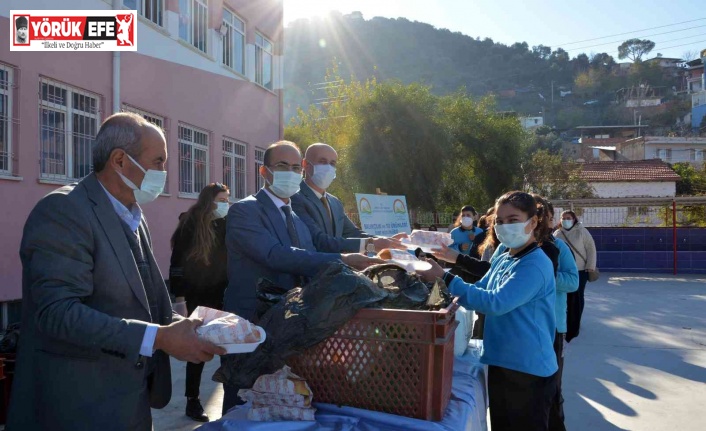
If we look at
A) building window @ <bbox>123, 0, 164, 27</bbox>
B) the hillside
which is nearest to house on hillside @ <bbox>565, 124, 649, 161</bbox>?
the hillside

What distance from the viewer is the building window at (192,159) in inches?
488

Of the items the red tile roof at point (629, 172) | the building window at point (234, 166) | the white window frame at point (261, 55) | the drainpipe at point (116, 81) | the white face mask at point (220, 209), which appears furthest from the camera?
the red tile roof at point (629, 172)

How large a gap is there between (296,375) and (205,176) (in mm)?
12014

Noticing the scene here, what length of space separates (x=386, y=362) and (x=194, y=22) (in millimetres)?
12560

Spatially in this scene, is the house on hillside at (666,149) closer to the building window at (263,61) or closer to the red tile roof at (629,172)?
the red tile roof at (629,172)

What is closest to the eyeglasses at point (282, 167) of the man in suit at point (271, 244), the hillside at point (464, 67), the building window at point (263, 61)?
the man in suit at point (271, 244)

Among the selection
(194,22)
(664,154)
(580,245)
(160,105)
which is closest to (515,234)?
(580,245)

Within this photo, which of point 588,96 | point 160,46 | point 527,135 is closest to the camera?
point 160,46

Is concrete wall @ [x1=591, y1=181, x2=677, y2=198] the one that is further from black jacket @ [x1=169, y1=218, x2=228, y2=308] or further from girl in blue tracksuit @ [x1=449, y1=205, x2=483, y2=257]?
black jacket @ [x1=169, y1=218, x2=228, y2=308]

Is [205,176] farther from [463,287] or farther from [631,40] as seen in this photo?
[631,40]

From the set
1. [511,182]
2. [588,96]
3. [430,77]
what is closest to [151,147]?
[511,182]

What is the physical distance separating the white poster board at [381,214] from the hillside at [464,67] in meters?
82.1

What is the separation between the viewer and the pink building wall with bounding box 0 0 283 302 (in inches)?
300

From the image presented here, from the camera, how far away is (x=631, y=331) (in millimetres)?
9062
